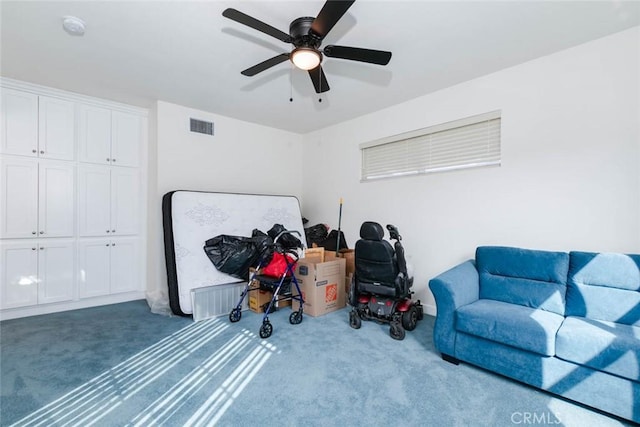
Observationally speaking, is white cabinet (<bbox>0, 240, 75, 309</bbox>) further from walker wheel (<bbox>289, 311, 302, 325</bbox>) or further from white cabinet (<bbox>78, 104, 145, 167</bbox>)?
walker wheel (<bbox>289, 311, 302, 325</bbox>)

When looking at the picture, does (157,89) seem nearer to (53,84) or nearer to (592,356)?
(53,84)

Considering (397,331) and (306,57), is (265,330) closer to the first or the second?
(397,331)

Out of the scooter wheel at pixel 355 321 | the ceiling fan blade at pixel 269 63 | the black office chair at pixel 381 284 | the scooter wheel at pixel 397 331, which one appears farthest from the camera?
the scooter wheel at pixel 355 321

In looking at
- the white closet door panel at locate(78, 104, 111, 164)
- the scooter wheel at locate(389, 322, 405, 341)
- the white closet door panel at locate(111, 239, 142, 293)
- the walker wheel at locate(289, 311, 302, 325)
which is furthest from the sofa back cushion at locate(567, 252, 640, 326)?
the white closet door panel at locate(78, 104, 111, 164)

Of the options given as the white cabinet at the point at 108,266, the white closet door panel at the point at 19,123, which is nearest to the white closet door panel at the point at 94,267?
the white cabinet at the point at 108,266

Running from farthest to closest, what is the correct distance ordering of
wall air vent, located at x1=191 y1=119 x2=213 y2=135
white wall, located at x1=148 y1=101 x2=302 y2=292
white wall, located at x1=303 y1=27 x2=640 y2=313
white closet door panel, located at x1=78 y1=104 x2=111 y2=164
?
wall air vent, located at x1=191 y1=119 x2=213 y2=135
white wall, located at x1=148 y1=101 x2=302 y2=292
white closet door panel, located at x1=78 y1=104 x2=111 y2=164
white wall, located at x1=303 y1=27 x2=640 y2=313

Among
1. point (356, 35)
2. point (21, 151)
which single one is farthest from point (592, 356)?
point (21, 151)

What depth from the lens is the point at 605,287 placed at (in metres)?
2.21

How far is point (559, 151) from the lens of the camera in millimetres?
2658

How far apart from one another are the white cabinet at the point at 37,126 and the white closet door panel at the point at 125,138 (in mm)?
433

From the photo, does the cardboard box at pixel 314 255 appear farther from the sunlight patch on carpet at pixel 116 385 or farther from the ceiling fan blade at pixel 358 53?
the ceiling fan blade at pixel 358 53

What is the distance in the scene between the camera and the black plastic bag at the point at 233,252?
3652mm

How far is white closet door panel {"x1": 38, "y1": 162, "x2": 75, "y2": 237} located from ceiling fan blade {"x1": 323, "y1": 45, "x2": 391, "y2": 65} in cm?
366

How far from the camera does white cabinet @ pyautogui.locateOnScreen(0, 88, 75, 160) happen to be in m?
3.31
